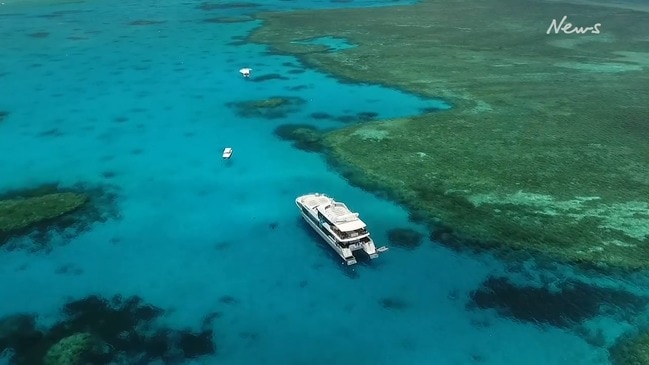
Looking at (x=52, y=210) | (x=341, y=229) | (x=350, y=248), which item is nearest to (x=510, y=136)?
(x=350, y=248)

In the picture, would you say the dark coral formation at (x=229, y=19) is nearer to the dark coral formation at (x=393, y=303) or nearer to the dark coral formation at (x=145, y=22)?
the dark coral formation at (x=145, y=22)

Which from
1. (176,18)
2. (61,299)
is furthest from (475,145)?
(176,18)

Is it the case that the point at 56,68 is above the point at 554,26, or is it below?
below

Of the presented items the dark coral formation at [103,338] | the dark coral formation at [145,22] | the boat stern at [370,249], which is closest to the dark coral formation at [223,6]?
the dark coral formation at [145,22]

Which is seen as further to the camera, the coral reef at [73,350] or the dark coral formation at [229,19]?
the dark coral formation at [229,19]

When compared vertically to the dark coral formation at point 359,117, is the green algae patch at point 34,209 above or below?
below

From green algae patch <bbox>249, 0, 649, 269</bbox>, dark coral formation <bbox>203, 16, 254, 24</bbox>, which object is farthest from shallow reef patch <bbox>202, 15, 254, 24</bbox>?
green algae patch <bbox>249, 0, 649, 269</bbox>

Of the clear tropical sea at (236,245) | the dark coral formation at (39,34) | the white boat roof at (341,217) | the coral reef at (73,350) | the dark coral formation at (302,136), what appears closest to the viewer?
the coral reef at (73,350)

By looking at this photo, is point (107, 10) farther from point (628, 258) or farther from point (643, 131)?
point (628, 258)
